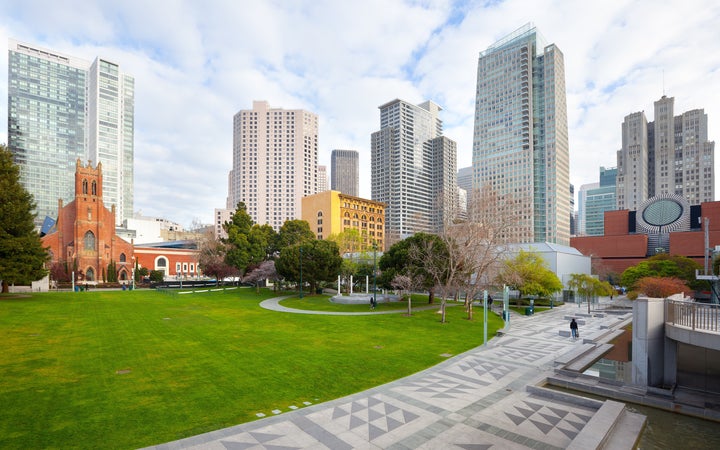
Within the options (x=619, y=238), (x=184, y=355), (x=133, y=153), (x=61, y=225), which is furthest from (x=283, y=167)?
(x=184, y=355)

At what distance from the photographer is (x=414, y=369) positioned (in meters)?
16.5

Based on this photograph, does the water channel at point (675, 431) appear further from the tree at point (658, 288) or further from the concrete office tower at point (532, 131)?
the concrete office tower at point (532, 131)

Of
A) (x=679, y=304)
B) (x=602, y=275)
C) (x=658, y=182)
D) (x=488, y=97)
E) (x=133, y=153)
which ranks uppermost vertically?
(x=488, y=97)

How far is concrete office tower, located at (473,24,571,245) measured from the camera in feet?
437

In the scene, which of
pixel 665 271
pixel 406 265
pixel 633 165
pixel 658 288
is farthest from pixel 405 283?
pixel 633 165

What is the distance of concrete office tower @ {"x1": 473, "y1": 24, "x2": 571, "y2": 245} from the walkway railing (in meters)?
121

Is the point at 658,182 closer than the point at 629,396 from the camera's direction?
No

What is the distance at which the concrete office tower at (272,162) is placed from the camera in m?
176

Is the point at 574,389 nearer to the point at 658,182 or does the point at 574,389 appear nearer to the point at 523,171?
the point at 523,171

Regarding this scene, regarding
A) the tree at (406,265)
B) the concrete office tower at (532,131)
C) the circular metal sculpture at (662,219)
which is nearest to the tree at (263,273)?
the tree at (406,265)

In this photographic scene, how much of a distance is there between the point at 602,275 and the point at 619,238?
43.8 feet

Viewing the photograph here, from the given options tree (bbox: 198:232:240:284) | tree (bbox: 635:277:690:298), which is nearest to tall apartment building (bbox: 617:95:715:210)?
tree (bbox: 635:277:690:298)

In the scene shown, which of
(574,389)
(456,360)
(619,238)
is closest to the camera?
(574,389)

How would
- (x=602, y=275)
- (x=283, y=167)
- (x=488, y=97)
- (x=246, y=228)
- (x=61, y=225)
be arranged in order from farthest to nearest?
(x=283, y=167)
(x=488, y=97)
(x=602, y=275)
(x=61, y=225)
(x=246, y=228)
